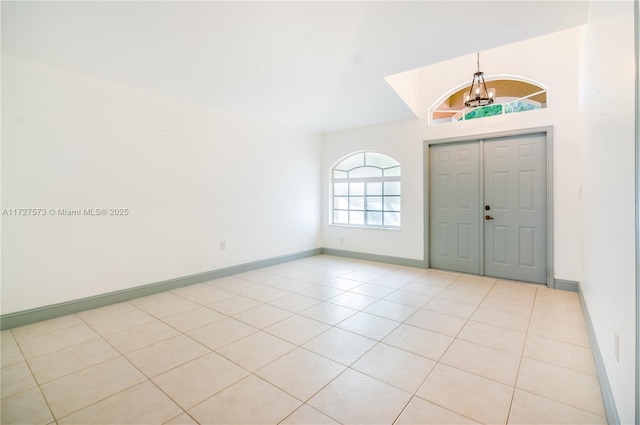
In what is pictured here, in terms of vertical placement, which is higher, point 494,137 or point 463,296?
point 494,137

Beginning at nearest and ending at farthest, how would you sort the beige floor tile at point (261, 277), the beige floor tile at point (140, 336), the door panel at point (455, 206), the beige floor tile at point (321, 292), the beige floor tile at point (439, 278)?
the beige floor tile at point (140, 336), the beige floor tile at point (321, 292), the beige floor tile at point (439, 278), the beige floor tile at point (261, 277), the door panel at point (455, 206)

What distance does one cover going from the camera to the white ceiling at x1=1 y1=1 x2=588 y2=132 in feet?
7.34

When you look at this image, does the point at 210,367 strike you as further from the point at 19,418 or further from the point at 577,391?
the point at 577,391

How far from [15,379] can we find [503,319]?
3.99m

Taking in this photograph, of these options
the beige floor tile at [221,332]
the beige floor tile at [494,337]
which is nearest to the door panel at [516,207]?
the beige floor tile at [494,337]

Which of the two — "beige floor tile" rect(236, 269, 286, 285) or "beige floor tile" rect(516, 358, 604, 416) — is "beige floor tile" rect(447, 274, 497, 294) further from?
"beige floor tile" rect(236, 269, 286, 285)

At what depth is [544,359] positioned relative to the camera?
7.20ft

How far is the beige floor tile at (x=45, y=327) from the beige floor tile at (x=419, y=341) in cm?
300

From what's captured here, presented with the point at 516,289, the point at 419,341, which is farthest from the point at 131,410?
the point at 516,289

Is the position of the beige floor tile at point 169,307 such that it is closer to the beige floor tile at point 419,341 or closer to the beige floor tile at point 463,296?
the beige floor tile at point 419,341

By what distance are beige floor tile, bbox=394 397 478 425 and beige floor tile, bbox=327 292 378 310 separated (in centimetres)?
154

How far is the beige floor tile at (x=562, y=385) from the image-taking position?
5.68ft

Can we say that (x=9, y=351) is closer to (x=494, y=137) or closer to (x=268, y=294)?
(x=268, y=294)

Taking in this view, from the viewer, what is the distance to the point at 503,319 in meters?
2.91
